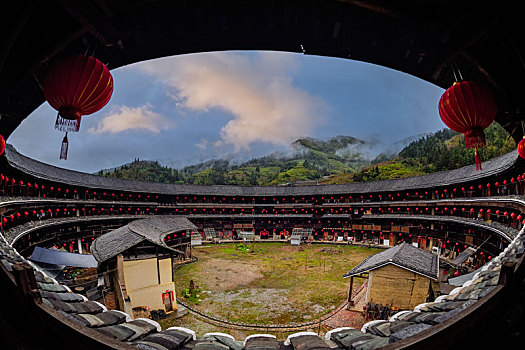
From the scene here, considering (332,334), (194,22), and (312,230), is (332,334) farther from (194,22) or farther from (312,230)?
(312,230)

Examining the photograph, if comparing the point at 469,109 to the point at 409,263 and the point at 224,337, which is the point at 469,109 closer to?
the point at 224,337

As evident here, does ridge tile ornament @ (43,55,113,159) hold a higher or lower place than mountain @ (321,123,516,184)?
lower

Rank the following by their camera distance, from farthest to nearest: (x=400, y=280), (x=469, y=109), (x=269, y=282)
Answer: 1. (x=269, y=282)
2. (x=400, y=280)
3. (x=469, y=109)

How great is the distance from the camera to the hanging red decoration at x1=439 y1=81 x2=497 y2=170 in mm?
4445

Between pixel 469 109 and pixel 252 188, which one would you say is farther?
pixel 252 188

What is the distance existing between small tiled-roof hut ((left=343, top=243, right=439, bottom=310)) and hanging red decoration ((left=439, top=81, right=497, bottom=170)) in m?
11.1

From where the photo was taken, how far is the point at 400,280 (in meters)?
14.5

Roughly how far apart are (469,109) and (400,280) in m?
12.5

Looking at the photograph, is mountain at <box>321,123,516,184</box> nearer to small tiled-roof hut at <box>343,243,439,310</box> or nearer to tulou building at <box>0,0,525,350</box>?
small tiled-roof hut at <box>343,243,439,310</box>

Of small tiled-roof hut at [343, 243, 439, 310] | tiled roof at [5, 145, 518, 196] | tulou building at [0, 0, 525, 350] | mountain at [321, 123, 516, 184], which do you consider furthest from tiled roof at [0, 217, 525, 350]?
mountain at [321, 123, 516, 184]

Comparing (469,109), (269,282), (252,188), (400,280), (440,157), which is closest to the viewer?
(469,109)

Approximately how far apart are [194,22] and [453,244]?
33569mm

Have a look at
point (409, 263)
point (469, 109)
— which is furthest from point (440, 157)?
point (469, 109)

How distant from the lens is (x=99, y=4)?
2.63 meters
